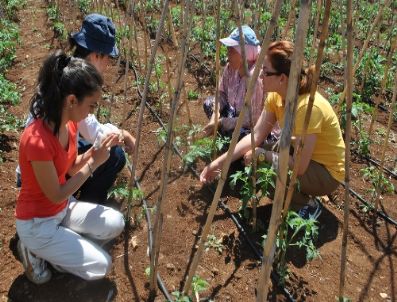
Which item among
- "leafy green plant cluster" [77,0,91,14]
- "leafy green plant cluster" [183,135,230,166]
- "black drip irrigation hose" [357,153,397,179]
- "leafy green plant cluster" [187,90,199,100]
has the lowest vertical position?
"black drip irrigation hose" [357,153,397,179]

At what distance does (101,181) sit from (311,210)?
119cm

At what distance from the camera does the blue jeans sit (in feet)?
7.70

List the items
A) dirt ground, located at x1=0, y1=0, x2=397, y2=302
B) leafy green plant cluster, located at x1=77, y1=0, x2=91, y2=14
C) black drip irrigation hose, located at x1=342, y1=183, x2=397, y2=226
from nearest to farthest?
dirt ground, located at x1=0, y1=0, x2=397, y2=302 < black drip irrigation hose, located at x1=342, y1=183, x2=397, y2=226 < leafy green plant cluster, located at x1=77, y1=0, x2=91, y2=14

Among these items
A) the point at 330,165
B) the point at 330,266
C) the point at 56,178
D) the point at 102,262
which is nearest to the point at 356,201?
the point at 330,165

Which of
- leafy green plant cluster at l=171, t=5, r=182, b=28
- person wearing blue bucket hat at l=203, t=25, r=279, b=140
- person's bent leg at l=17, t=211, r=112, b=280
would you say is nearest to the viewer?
person's bent leg at l=17, t=211, r=112, b=280

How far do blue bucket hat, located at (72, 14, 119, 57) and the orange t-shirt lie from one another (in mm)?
439

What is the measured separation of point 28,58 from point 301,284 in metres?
3.54

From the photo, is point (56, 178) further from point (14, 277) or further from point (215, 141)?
point (215, 141)

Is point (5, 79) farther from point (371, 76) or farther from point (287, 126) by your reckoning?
point (287, 126)

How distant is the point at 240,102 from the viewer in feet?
9.55

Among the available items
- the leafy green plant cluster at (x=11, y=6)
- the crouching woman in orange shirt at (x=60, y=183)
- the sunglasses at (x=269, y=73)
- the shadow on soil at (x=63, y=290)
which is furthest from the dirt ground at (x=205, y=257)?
the leafy green plant cluster at (x=11, y=6)

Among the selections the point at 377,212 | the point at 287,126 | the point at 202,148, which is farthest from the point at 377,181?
the point at 287,126

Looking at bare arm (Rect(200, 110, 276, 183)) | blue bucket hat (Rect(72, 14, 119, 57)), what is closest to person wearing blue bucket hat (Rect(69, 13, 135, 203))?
blue bucket hat (Rect(72, 14, 119, 57))

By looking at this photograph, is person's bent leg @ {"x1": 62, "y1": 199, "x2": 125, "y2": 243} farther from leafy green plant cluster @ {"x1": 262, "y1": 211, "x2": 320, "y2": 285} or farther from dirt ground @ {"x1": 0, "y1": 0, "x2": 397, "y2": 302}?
leafy green plant cluster @ {"x1": 262, "y1": 211, "x2": 320, "y2": 285}
